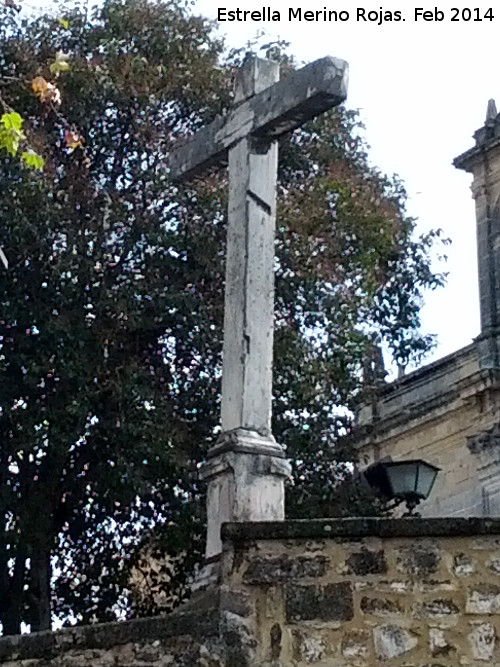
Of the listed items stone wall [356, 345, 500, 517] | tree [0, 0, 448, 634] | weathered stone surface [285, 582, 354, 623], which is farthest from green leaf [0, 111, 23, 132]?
stone wall [356, 345, 500, 517]

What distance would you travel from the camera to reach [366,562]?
657 cm

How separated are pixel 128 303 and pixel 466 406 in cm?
964

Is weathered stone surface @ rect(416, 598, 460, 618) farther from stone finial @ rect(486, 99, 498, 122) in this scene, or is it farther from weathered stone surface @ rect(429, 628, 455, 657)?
stone finial @ rect(486, 99, 498, 122)

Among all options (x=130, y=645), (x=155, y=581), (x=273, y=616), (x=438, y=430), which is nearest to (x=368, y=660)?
(x=273, y=616)

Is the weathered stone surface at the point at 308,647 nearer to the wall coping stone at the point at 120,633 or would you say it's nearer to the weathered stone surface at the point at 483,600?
the wall coping stone at the point at 120,633

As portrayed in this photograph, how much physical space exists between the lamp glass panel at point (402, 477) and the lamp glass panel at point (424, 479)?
34 mm

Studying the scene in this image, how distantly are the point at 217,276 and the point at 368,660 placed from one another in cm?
716

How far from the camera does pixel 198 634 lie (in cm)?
660

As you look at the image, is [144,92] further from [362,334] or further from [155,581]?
[155,581]

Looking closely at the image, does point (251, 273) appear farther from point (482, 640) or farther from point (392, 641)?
point (482, 640)

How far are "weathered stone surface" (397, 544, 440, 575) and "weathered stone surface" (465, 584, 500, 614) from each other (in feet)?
0.64

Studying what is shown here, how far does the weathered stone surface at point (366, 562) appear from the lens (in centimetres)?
655

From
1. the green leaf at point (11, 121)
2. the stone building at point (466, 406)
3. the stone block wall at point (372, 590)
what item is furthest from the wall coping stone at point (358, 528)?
the stone building at point (466, 406)

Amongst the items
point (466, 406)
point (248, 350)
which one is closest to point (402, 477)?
point (248, 350)
